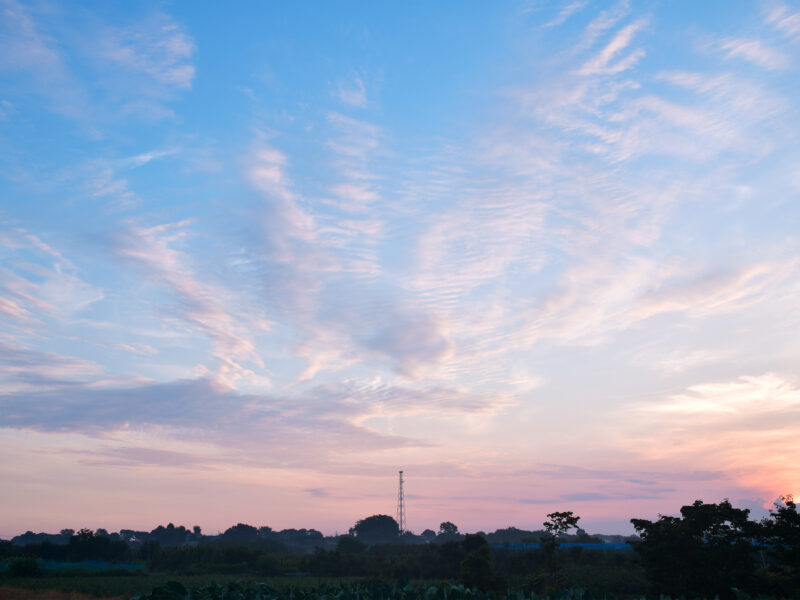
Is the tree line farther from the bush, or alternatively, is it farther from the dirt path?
the dirt path

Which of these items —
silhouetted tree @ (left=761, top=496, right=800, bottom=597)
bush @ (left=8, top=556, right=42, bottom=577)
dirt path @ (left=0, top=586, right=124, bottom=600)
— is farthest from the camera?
bush @ (left=8, top=556, right=42, bottom=577)

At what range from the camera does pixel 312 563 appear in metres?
75.1

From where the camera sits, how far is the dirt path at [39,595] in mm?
41312

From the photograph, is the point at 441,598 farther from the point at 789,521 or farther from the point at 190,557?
the point at 190,557

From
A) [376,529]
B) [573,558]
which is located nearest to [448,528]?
[376,529]

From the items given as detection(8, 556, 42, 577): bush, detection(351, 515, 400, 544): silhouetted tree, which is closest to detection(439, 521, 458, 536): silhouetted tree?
detection(351, 515, 400, 544): silhouetted tree

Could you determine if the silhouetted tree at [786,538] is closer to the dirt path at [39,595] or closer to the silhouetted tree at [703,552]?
the silhouetted tree at [703,552]

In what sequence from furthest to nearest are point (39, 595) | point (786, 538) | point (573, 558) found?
1. point (573, 558)
2. point (39, 595)
3. point (786, 538)

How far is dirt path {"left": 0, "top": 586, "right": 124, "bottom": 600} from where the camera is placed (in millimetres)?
41312

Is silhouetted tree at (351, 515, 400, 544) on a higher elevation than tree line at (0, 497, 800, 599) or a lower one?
higher

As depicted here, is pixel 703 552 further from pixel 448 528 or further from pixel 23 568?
pixel 448 528

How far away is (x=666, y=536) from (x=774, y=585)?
537 cm

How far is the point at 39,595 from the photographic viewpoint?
4309 centimetres

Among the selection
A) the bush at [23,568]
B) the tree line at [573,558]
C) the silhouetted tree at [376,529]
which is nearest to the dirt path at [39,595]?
the bush at [23,568]
